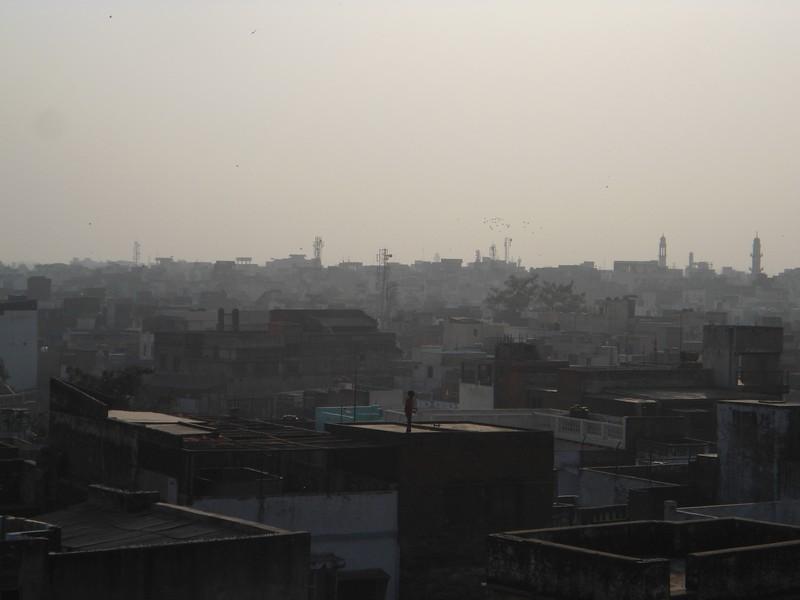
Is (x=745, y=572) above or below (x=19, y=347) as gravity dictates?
below

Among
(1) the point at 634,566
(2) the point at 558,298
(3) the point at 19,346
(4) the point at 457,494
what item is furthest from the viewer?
(2) the point at 558,298

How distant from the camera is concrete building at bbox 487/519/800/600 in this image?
1285cm

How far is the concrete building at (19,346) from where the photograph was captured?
2862 inches

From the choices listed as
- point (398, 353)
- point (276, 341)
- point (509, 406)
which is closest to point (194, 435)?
point (509, 406)

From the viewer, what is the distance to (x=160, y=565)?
15.0 m

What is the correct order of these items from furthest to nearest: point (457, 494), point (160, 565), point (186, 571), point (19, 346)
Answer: point (19, 346), point (457, 494), point (186, 571), point (160, 565)

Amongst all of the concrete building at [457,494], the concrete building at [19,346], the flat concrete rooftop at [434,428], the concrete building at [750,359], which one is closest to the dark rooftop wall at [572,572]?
the concrete building at [457,494]

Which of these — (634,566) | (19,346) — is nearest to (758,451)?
(634,566)

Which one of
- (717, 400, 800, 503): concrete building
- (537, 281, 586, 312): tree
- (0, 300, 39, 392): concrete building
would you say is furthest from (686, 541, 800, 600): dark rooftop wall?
(537, 281, 586, 312): tree

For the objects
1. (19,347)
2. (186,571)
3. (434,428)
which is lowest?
(186,571)

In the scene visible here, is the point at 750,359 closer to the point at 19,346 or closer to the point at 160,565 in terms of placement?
the point at 160,565

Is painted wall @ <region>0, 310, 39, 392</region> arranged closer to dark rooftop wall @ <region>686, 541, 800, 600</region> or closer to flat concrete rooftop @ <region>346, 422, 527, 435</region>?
flat concrete rooftop @ <region>346, 422, 527, 435</region>

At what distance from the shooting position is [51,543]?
15453mm

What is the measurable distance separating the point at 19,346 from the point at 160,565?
60.4 metres
